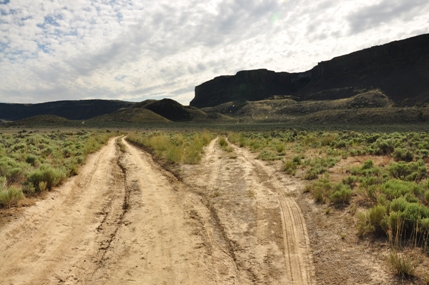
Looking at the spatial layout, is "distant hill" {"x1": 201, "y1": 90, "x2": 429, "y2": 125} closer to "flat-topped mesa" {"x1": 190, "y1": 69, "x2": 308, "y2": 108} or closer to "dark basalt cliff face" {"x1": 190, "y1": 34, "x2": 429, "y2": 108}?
"dark basalt cliff face" {"x1": 190, "y1": 34, "x2": 429, "y2": 108}

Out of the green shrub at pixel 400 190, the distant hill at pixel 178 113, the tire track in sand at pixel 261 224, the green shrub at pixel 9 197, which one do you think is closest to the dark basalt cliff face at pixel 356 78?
the distant hill at pixel 178 113

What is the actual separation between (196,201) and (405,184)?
5727mm

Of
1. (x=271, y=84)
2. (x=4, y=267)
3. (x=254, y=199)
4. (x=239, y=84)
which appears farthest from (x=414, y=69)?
(x=4, y=267)

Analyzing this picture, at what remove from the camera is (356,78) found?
107 m

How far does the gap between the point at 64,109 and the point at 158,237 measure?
192 metres

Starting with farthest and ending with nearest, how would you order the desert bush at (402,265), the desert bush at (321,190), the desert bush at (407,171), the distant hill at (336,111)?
A: the distant hill at (336,111), the desert bush at (407,171), the desert bush at (321,190), the desert bush at (402,265)

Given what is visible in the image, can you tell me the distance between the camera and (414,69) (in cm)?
9044

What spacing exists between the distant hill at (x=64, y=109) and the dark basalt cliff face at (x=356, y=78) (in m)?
69.8

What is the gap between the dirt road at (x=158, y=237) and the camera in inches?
168

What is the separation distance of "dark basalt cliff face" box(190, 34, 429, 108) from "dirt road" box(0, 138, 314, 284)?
275ft

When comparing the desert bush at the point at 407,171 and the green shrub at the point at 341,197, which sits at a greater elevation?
the desert bush at the point at 407,171

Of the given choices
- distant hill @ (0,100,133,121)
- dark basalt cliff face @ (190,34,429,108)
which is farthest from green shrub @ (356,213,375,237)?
distant hill @ (0,100,133,121)

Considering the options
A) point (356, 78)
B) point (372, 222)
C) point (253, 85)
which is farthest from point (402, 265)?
point (253, 85)

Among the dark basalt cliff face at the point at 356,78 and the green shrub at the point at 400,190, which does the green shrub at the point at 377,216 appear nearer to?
the green shrub at the point at 400,190
